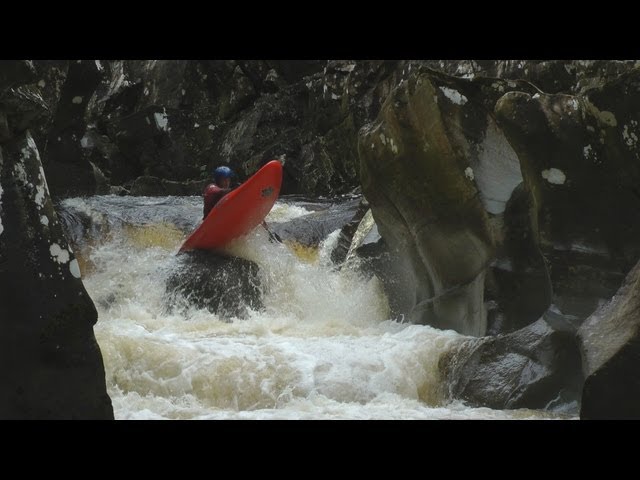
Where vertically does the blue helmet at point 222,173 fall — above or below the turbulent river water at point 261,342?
above

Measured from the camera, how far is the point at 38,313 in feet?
10.3

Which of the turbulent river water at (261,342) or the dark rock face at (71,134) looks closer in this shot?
the turbulent river water at (261,342)

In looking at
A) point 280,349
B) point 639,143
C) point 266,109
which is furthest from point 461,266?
point 266,109

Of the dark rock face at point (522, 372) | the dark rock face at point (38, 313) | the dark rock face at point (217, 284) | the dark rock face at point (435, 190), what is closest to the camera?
the dark rock face at point (38, 313)

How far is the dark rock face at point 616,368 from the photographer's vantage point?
4188 mm

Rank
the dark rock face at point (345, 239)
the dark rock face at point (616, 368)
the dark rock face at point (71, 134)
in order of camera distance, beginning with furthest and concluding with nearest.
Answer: the dark rock face at point (71, 134) < the dark rock face at point (345, 239) < the dark rock face at point (616, 368)

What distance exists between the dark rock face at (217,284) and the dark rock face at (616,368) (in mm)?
5191

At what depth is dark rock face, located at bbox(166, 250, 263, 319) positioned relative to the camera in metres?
9.22

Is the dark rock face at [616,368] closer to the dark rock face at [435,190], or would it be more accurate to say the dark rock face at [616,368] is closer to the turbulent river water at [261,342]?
the turbulent river water at [261,342]

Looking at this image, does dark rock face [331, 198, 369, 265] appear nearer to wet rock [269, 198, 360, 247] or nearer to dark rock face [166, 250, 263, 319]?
wet rock [269, 198, 360, 247]

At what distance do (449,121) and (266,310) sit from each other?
3372mm

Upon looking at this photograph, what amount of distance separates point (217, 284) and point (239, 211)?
3.47 ft

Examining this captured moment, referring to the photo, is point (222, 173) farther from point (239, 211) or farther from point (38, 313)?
point (38, 313)

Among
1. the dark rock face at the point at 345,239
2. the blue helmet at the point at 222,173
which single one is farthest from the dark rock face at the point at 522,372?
the blue helmet at the point at 222,173
